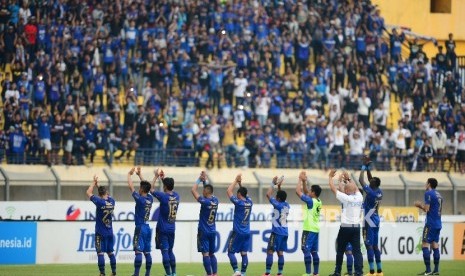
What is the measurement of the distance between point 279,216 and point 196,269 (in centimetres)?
429

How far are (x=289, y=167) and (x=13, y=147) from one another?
9744mm

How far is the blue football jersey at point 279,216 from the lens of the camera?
28250 mm

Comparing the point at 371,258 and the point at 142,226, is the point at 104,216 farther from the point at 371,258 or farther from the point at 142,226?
the point at 371,258

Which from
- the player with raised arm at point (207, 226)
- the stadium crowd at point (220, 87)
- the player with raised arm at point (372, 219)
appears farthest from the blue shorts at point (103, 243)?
the stadium crowd at point (220, 87)

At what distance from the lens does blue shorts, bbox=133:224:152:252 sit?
27406 millimetres

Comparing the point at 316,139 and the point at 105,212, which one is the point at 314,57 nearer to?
the point at 316,139

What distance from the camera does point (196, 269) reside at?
31.9 meters

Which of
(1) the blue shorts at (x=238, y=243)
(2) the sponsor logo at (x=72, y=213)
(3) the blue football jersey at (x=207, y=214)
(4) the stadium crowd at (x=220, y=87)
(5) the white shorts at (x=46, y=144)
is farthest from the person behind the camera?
(4) the stadium crowd at (x=220, y=87)

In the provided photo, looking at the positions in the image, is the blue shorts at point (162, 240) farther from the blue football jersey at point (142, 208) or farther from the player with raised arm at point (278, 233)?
the player with raised arm at point (278, 233)

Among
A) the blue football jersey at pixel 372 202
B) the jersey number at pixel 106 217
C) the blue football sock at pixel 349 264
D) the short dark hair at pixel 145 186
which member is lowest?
the blue football sock at pixel 349 264

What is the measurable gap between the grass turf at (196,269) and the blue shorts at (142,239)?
92.4 inches

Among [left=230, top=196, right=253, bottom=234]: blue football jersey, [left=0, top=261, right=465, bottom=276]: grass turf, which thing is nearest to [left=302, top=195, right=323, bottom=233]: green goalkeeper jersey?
[left=230, top=196, right=253, bottom=234]: blue football jersey

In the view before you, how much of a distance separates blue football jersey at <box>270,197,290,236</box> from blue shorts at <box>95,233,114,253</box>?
368 cm

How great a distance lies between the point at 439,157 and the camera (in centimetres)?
4653
